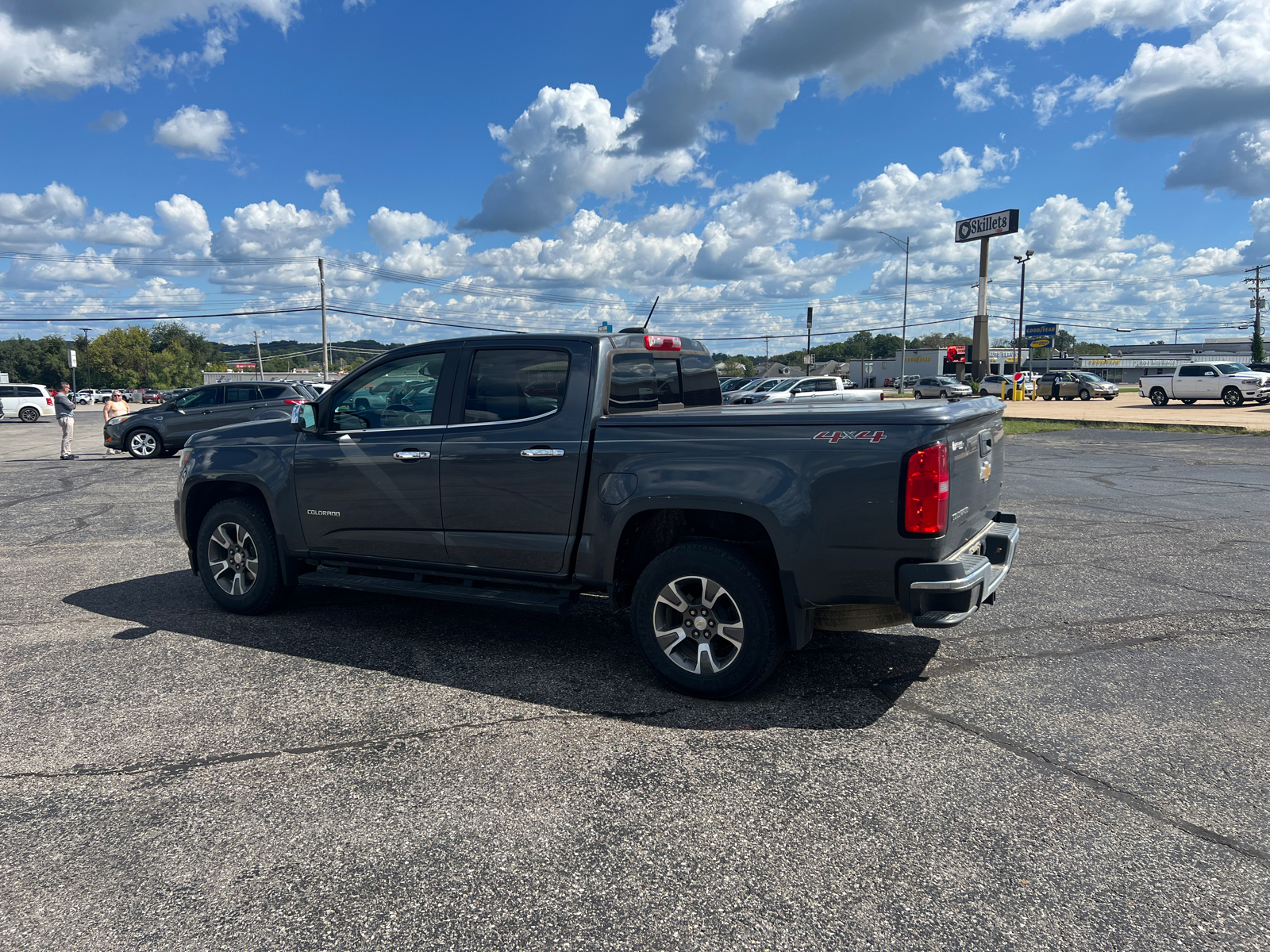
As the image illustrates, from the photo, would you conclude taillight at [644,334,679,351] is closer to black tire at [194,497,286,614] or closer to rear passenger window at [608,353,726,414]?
rear passenger window at [608,353,726,414]

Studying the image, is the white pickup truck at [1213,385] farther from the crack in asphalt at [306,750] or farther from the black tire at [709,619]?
the crack in asphalt at [306,750]

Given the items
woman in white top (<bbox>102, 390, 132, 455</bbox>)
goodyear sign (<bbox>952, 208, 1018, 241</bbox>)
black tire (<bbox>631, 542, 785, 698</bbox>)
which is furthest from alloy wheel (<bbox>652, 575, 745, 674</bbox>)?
goodyear sign (<bbox>952, 208, 1018, 241</bbox>)

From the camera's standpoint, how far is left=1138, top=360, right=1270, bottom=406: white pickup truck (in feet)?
108

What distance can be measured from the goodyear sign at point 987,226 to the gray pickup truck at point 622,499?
2671 inches

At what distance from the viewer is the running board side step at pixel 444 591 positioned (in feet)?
15.0

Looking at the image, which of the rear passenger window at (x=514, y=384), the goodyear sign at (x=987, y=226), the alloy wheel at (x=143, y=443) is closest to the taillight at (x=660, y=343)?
the rear passenger window at (x=514, y=384)

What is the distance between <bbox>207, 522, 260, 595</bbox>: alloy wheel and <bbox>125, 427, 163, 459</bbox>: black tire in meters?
15.4

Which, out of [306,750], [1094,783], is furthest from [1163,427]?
[306,750]

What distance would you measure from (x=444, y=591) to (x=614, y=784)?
1945mm

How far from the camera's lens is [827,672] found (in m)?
4.63

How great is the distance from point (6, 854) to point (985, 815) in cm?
356

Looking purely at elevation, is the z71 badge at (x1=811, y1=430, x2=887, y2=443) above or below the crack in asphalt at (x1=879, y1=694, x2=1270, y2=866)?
above

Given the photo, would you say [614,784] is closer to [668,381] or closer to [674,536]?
[674,536]

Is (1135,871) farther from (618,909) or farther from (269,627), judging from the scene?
(269,627)
